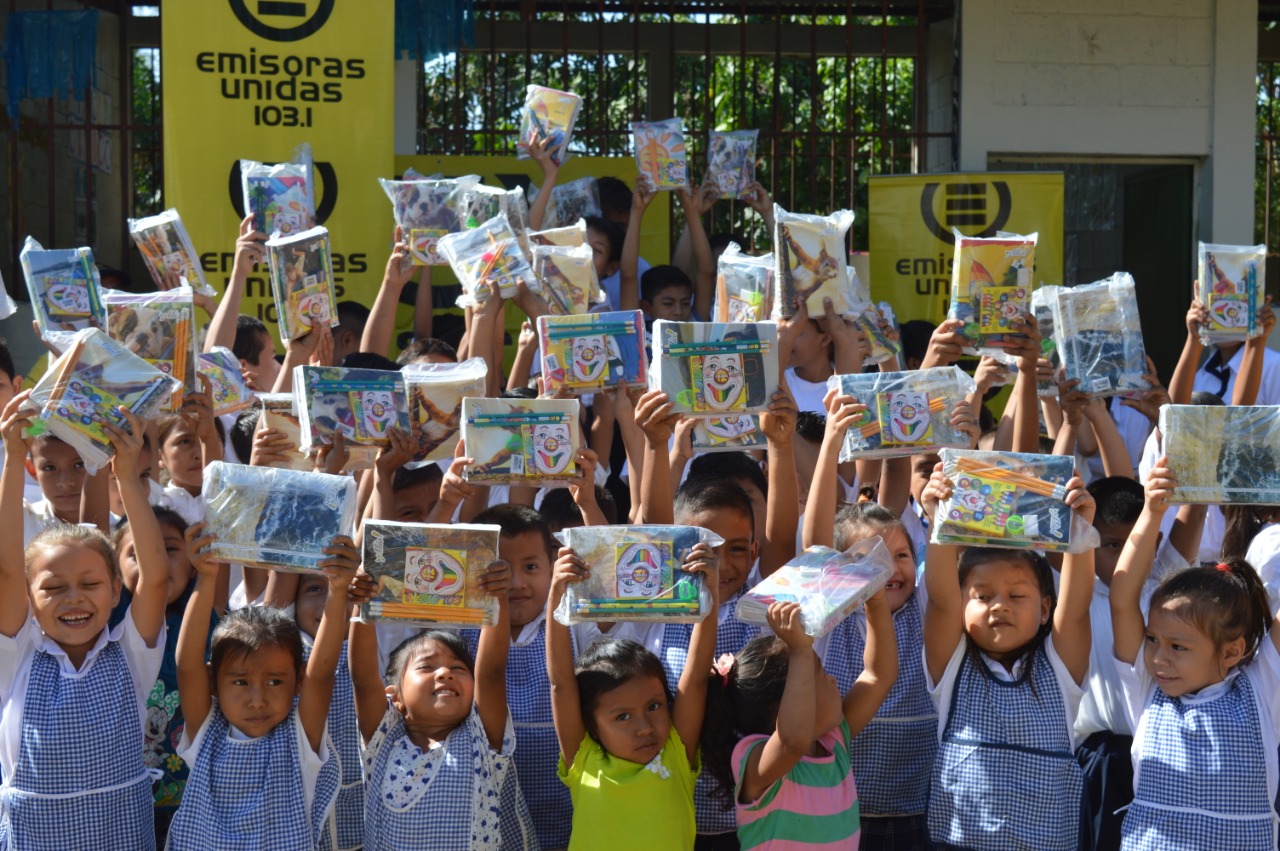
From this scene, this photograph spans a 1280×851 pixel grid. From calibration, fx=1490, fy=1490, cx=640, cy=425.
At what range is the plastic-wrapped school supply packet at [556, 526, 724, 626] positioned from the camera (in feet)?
10.5

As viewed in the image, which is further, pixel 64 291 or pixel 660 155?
pixel 660 155

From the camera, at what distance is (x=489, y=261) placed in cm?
462

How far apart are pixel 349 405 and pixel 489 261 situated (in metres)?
1.06

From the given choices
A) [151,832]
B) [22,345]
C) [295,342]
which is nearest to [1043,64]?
[295,342]

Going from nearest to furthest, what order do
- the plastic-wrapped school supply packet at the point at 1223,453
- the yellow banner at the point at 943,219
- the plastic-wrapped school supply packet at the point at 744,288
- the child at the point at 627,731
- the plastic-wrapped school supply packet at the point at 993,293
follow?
the child at the point at 627,731 → the plastic-wrapped school supply packet at the point at 1223,453 → the plastic-wrapped school supply packet at the point at 993,293 → the plastic-wrapped school supply packet at the point at 744,288 → the yellow banner at the point at 943,219

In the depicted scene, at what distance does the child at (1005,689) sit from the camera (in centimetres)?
325

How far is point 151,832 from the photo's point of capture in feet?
11.0

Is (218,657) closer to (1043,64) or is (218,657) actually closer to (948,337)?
(948,337)

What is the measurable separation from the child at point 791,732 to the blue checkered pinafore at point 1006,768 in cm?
19

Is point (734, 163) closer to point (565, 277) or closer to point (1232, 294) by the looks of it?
point (565, 277)

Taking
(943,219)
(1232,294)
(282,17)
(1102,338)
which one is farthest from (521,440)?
(943,219)

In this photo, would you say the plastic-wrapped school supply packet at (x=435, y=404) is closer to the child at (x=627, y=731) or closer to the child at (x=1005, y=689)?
the child at (x=627, y=731)

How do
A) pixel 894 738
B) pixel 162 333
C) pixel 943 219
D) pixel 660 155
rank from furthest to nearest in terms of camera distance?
pixel 943 219 < pixel 660 155 < pixel 162 333 < pixel 894 738

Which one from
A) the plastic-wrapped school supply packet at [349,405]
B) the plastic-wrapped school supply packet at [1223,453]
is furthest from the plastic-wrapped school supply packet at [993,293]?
the plastic-wrapped school supply packet at [349,405]
